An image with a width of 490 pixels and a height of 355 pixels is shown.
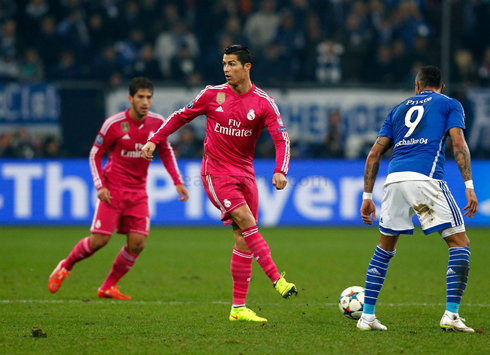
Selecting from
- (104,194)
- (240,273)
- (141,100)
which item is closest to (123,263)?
(104,194)

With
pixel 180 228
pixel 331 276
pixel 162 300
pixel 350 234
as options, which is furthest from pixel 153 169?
pixel 162 300

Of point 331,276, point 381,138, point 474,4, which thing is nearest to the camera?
point 381,138

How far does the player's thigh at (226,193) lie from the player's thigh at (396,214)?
4.10ft

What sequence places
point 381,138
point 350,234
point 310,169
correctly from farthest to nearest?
point 310,169, point 350,234, point 381,138

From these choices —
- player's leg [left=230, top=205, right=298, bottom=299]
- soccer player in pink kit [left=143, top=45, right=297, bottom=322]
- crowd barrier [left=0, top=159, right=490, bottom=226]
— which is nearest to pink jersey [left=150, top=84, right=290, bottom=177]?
soccer player in pink kit [left=143, top=45, right=297, bottom=322]

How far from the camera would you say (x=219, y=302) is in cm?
749

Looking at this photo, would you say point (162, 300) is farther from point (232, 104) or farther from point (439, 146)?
point (439, 146)

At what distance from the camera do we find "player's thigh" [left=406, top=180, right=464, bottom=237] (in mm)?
5645

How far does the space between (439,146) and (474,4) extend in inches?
584

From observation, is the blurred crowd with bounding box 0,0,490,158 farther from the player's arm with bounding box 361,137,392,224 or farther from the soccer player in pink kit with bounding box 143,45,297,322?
the player's arm with bounding box 361,137,392,224

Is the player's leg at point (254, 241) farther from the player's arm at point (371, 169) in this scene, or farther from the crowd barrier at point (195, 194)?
the crowd barrier at point (195, 194)

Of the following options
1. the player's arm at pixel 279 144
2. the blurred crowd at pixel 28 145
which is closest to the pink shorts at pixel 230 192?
the player's arm at pixel 279 144

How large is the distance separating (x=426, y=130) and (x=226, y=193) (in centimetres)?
176

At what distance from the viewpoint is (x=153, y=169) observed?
15047 millimetres
